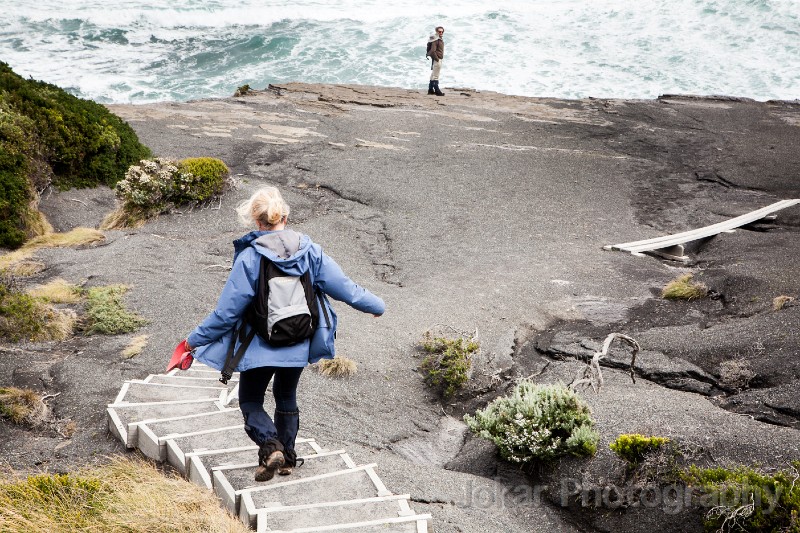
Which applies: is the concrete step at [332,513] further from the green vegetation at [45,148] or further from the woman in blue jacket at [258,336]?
the green vegetation at [45,148]

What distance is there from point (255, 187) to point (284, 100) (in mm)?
7490

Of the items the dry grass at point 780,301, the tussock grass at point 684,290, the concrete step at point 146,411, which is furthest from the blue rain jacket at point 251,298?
the tussock grass at point 684,290

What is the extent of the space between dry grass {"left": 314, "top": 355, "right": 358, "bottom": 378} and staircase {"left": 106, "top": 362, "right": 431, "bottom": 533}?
68.5 inches

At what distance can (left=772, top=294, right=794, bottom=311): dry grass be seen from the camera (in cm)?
998

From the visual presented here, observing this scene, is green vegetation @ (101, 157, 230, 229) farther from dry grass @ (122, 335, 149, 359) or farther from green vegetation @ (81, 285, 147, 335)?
dry grass @ (122, 335, 149, 359)

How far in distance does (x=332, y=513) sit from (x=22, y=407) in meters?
3.70

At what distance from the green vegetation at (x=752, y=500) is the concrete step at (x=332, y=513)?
A: 204 centimetres

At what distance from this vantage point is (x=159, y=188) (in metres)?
13.9

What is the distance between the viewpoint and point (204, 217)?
556 inches

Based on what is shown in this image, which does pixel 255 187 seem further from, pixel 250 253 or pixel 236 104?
pixel 250 253

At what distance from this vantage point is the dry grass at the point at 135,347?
847 cm

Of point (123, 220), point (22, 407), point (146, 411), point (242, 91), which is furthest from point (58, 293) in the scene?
point (242, 91)

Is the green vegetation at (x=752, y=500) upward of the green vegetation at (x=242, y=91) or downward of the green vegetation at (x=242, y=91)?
downward

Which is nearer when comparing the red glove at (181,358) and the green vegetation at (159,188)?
the red glove at (181,358)
